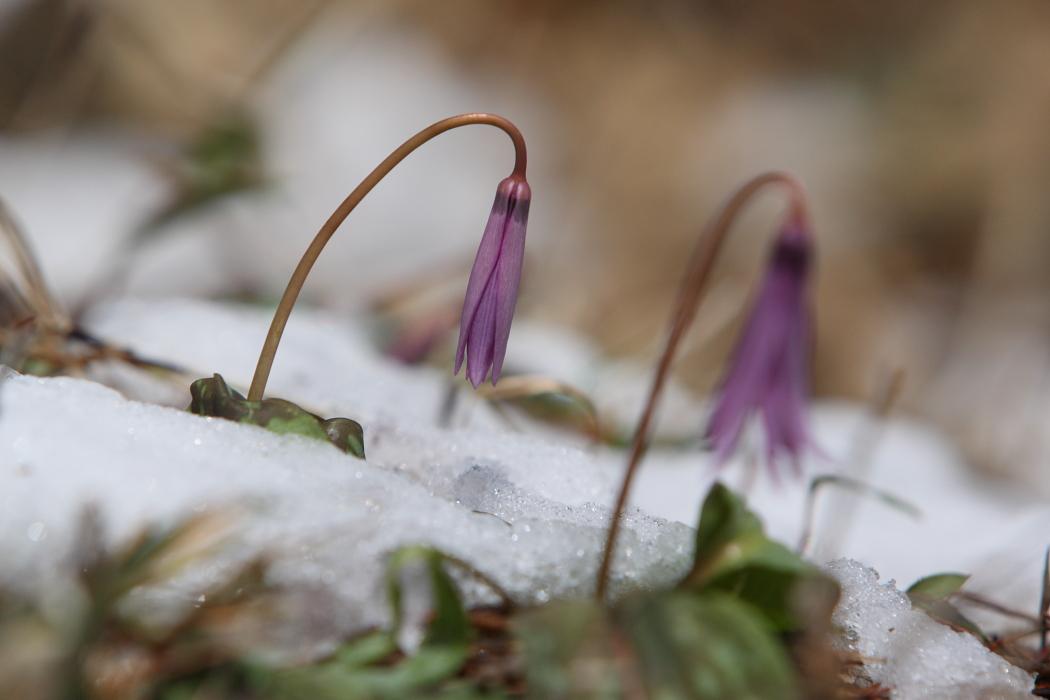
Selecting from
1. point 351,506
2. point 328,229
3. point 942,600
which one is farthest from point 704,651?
point 328,229

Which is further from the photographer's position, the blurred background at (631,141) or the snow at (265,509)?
the blurred background at (631,141)

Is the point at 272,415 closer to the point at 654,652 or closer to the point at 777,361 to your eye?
the point at 654,652

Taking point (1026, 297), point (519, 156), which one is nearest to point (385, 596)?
point (519, 156)

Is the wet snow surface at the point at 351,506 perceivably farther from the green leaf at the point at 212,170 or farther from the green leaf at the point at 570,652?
the green leaf at the point at 212,170

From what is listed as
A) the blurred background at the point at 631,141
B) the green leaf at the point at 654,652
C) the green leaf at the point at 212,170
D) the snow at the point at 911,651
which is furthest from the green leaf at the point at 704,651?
the blurred background at the point at 631,141

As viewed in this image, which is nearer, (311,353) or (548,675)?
(548,675)

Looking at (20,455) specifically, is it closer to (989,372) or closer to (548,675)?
(548,675)
